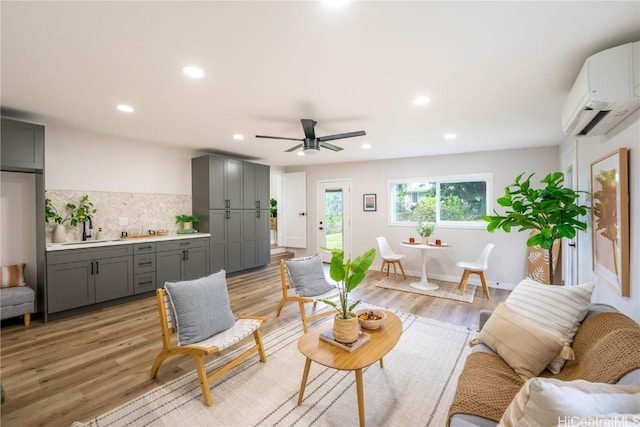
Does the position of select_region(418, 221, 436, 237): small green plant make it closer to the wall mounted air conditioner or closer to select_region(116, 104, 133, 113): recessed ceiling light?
the wall mounted air conditioner

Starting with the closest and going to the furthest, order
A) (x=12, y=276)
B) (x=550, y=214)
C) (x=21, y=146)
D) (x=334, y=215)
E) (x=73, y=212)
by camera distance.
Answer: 1. (x=550, y=214)
2. (x=21, y=146)
3. (x=12, y=276)
4. (x=73, y=212)
5. (x=334, y=215)

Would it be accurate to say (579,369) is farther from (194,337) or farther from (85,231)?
(85,231)

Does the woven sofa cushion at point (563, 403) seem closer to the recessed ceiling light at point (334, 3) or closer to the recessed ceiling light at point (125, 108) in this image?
the recessed ceiling light at point (334, 3)

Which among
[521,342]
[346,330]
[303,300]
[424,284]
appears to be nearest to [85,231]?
[303,300]

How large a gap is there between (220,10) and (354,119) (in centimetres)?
205

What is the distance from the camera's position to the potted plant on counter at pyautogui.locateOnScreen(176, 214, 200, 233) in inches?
193

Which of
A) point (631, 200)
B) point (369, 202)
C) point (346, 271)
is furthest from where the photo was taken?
point (369, 202)

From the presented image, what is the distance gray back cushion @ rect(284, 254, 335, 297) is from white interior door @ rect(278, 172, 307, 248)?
11.9 feet

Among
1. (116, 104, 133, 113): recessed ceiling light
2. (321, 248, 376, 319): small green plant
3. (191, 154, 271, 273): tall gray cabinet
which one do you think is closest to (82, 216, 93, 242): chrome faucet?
Answer: (191, 154, 271, 273): tall gray cabinet

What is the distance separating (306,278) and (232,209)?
9.05 ft

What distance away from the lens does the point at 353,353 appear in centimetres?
183

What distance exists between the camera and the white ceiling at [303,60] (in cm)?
153

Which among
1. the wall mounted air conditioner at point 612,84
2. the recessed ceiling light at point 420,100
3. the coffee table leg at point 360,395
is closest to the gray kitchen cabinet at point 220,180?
the recessed ceiling light at point 420,100

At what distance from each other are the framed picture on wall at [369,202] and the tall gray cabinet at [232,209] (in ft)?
7.20
